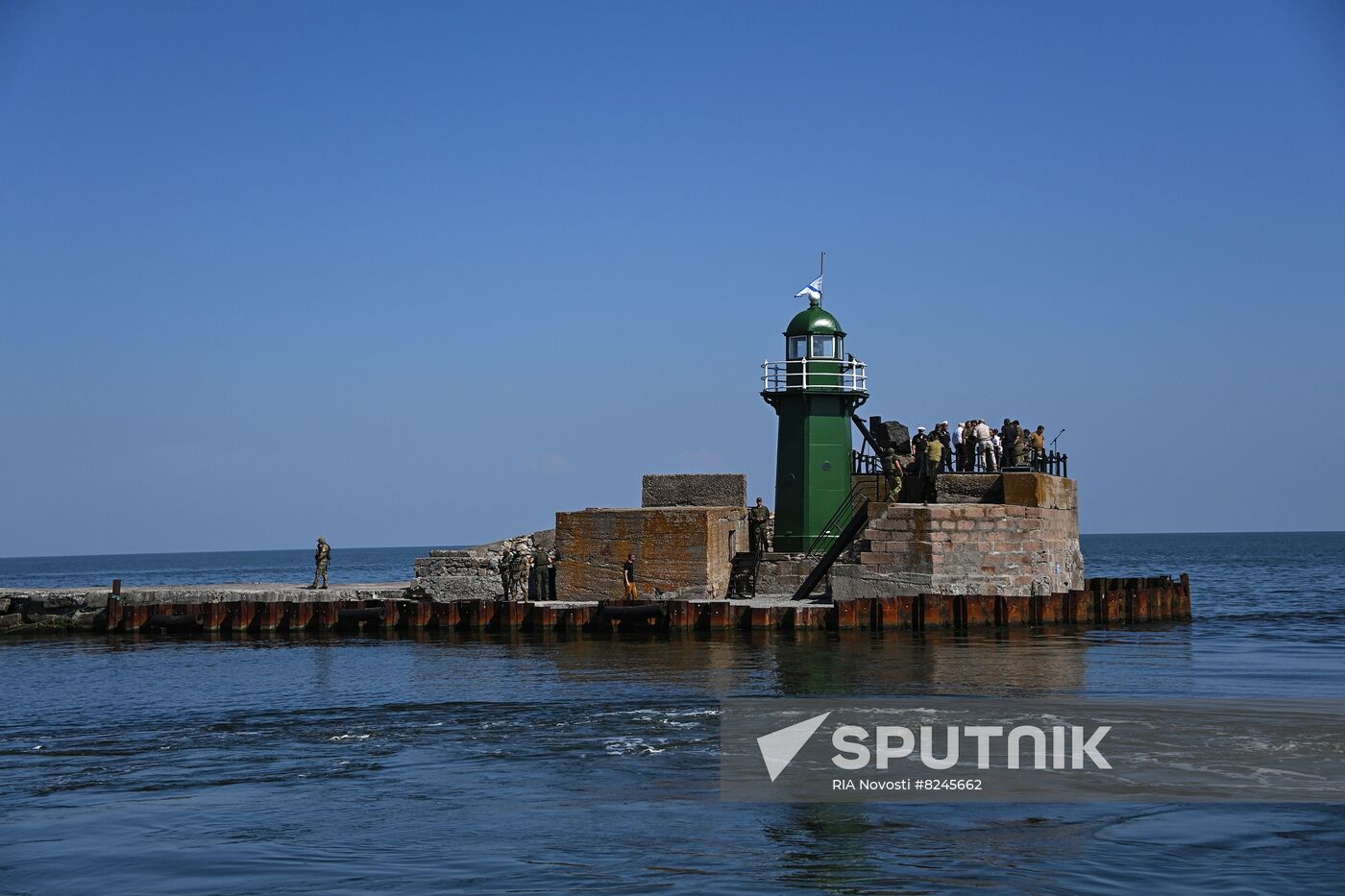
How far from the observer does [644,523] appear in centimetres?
2608

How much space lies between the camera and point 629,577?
25.5 meters

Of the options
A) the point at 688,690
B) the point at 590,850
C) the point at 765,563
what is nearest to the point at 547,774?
the point at 590,850

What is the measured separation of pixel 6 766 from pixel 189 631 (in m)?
15.1

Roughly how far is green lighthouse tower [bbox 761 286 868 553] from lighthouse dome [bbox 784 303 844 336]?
0.02m

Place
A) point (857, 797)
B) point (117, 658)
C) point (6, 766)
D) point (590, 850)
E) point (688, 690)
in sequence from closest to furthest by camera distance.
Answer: point (590, 850), point (857, 797), point (6, 766), point (688, 690), point (117, 658)

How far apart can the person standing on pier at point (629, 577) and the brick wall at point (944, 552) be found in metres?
3.90

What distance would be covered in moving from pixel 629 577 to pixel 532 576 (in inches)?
113

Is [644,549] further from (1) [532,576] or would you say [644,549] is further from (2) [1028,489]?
(2) [1028,489]

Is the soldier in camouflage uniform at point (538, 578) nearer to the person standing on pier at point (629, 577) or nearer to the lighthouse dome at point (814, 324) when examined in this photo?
the person standing on pier at point (629, 577)

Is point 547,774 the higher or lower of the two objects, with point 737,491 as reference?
lower

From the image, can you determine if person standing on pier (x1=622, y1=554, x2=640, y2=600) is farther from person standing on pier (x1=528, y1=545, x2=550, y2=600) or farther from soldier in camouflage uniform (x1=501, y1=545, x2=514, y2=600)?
soldier in camouflage uniform (x1=501, y1=545, x2=514, y2=600)

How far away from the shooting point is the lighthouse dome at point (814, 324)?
28859 millimetres

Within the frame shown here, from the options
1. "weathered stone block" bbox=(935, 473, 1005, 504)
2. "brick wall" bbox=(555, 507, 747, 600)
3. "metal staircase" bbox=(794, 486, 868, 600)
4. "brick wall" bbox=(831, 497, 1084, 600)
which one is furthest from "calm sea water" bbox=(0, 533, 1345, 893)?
"weathered stone block" bbox=(935, 473, 1005, 504)

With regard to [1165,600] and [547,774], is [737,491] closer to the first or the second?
[1165,600]
